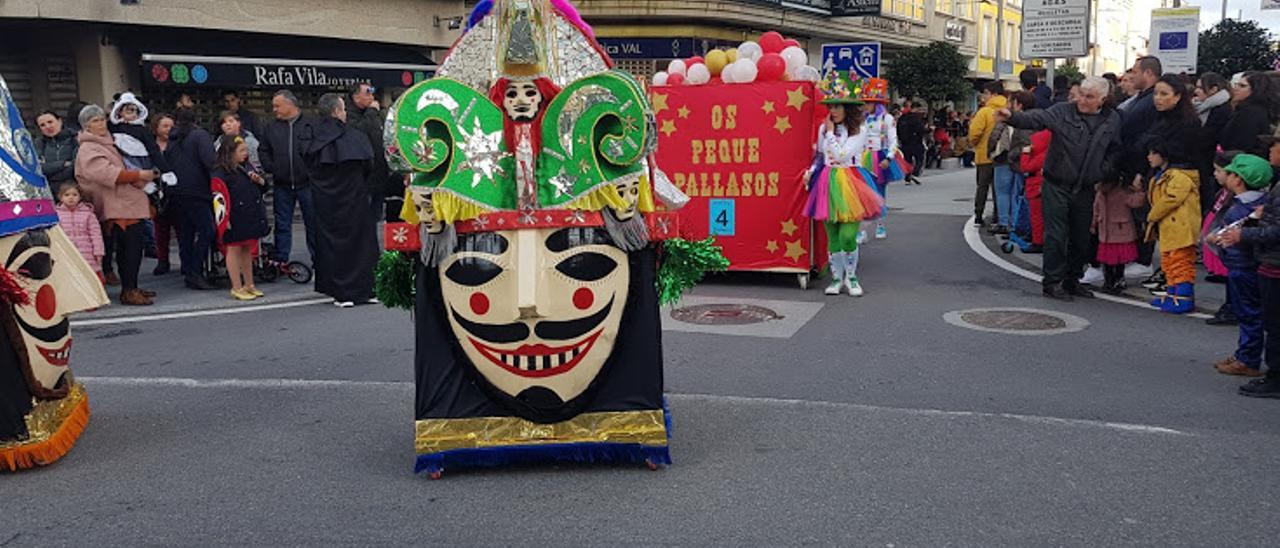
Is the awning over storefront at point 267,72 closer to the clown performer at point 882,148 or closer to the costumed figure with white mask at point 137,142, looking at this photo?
the costumed figure with white mask at point 137,142

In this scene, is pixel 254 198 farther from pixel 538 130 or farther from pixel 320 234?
pixel 538 130

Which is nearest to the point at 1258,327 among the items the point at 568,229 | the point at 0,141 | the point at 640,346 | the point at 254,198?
the point at 640,346

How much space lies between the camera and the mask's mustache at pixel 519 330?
4.57 metres

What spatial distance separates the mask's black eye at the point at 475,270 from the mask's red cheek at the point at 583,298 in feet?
1.12

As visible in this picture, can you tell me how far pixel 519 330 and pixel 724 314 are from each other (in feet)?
14.2

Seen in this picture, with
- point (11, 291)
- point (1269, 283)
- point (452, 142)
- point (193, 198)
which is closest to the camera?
point (452, 142)

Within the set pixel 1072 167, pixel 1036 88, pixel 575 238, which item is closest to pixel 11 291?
pixel 575 238

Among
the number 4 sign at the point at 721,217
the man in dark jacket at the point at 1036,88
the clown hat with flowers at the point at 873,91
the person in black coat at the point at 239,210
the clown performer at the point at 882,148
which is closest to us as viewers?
the clown hat with flowers at the point at 873,91

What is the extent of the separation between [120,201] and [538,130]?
664 cm

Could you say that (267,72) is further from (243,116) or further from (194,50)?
(243,116)

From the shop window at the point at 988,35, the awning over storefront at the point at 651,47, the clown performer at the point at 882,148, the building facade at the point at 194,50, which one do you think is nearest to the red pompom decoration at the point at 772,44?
the clown performer at the point at 882,148

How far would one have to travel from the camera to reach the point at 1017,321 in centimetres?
834

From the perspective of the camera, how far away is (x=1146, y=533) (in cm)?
405

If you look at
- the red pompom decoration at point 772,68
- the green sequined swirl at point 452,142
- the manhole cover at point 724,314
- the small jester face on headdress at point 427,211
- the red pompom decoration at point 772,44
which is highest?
the red pompom decoration at point 772,44
